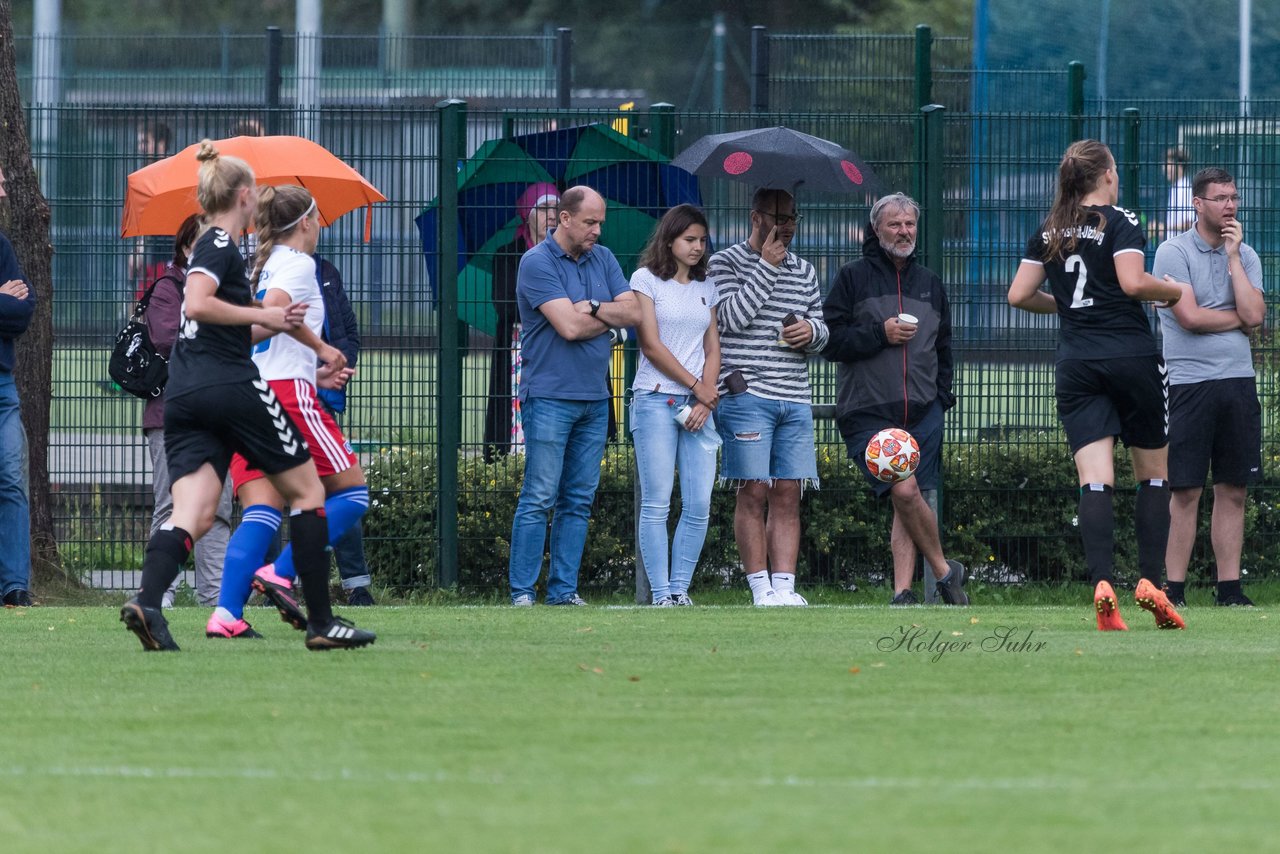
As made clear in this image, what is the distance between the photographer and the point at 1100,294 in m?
8.98

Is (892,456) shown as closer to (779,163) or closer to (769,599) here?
(769,599)

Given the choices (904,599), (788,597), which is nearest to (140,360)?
(788,597)

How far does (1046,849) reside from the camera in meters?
4.18

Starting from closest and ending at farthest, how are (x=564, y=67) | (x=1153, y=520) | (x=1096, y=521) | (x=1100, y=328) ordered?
(x=1096, y=521)
(x=1100, y=328)
(x=1153, y=520)
(x=564, y=67)

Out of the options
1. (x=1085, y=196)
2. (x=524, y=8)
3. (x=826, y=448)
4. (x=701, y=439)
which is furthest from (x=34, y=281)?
(x=524, y=8)

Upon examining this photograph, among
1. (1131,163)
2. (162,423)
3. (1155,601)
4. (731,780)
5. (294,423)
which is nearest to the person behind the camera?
(731,780)

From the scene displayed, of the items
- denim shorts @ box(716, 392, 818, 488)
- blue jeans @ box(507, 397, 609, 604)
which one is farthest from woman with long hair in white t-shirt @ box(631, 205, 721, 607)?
blue jeans @ box(507, 397, 609, 604)

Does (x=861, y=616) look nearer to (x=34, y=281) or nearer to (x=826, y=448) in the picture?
(x=826, y=448)

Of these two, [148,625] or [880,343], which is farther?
[880,343]

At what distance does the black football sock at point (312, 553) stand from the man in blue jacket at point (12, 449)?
316 cm

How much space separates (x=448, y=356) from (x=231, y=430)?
421cm

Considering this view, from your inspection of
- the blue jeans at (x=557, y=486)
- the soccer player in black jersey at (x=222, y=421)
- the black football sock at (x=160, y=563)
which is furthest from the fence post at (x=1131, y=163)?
the black football sock at (x=160, y=563)

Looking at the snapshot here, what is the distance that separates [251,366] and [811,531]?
485 centimetres

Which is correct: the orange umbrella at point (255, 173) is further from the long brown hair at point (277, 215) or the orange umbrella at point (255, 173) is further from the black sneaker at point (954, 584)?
the black sneaker at point (954, 584)
